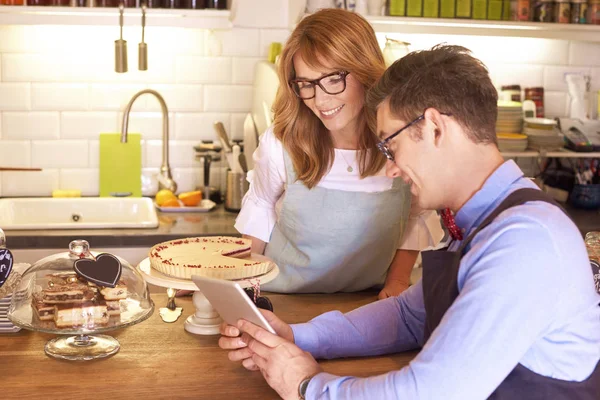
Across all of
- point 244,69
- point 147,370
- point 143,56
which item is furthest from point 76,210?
point 147,370

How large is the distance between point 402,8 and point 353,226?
1.50m

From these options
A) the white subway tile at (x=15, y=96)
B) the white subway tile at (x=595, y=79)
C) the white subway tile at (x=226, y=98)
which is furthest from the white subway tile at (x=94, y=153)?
the white subway tile at (x=595, y=79)

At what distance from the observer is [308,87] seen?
94.3 inches

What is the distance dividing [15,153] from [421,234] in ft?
7.38

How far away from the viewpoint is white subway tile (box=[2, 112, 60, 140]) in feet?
12.9

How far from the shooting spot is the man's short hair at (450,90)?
4.96 ft

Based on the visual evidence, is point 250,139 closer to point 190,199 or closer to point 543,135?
point 190,199

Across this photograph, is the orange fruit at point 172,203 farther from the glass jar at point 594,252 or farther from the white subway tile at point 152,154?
the glass jar at point 594,252

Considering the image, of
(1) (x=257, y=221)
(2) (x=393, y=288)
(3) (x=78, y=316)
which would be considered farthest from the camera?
(1) (x=257, y=221)

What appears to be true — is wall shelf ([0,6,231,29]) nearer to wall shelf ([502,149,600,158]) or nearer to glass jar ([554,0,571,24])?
wall shelf ([502,149,600,158])

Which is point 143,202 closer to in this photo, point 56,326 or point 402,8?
point 402,8

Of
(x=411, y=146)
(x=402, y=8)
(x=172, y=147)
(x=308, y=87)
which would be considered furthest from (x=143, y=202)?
(x=411, y=146)

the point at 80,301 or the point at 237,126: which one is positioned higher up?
the point at 237,126

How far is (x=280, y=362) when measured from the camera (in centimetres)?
171
